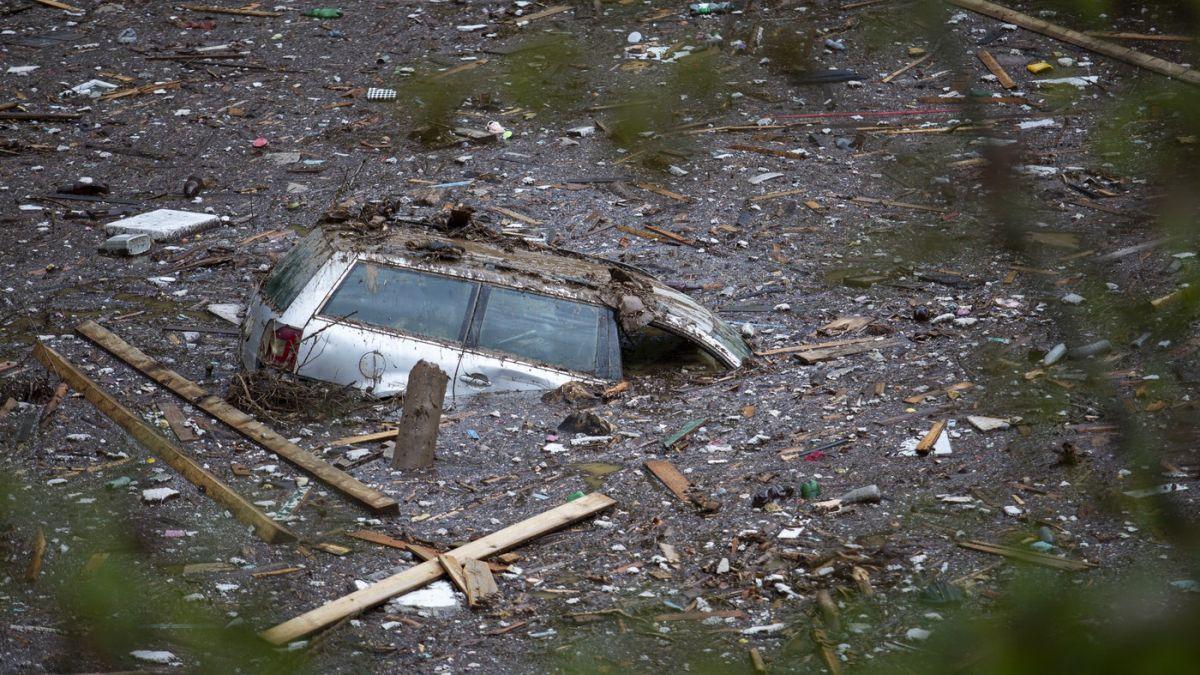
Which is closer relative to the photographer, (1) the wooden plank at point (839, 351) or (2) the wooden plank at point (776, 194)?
(1) the wooden plank at point (839, 351)

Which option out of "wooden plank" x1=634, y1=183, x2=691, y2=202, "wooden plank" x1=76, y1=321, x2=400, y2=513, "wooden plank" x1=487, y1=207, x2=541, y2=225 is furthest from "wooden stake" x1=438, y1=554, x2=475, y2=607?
"wooden plank" x1=634, y1=183, x2=691, y2=202

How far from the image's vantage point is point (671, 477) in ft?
23.0

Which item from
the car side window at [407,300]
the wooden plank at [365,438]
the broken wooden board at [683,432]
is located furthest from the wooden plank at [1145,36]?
the wooden plank at [365,438]

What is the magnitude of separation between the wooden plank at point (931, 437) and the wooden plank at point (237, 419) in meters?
3.35

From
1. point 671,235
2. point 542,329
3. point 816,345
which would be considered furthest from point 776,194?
point 542,329

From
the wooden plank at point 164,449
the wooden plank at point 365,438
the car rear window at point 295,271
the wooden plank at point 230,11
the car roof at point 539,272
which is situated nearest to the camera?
the wooden plank at point 164,449

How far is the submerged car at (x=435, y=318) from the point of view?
736 centimetres

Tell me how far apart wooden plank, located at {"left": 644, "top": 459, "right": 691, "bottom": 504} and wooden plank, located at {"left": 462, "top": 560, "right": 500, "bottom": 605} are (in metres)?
1.40

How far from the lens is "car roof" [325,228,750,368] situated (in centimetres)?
759

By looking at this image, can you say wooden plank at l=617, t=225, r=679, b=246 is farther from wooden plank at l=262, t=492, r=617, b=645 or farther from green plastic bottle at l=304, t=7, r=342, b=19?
green plastic bottle at l=304, t=7, r=342, b=19

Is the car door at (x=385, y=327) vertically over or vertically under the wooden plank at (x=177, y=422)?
over

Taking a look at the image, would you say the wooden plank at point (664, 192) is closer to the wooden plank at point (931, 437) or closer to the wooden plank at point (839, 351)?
the wooden plank at point (839, 351)

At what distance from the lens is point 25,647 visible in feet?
13.7

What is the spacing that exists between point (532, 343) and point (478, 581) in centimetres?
216
